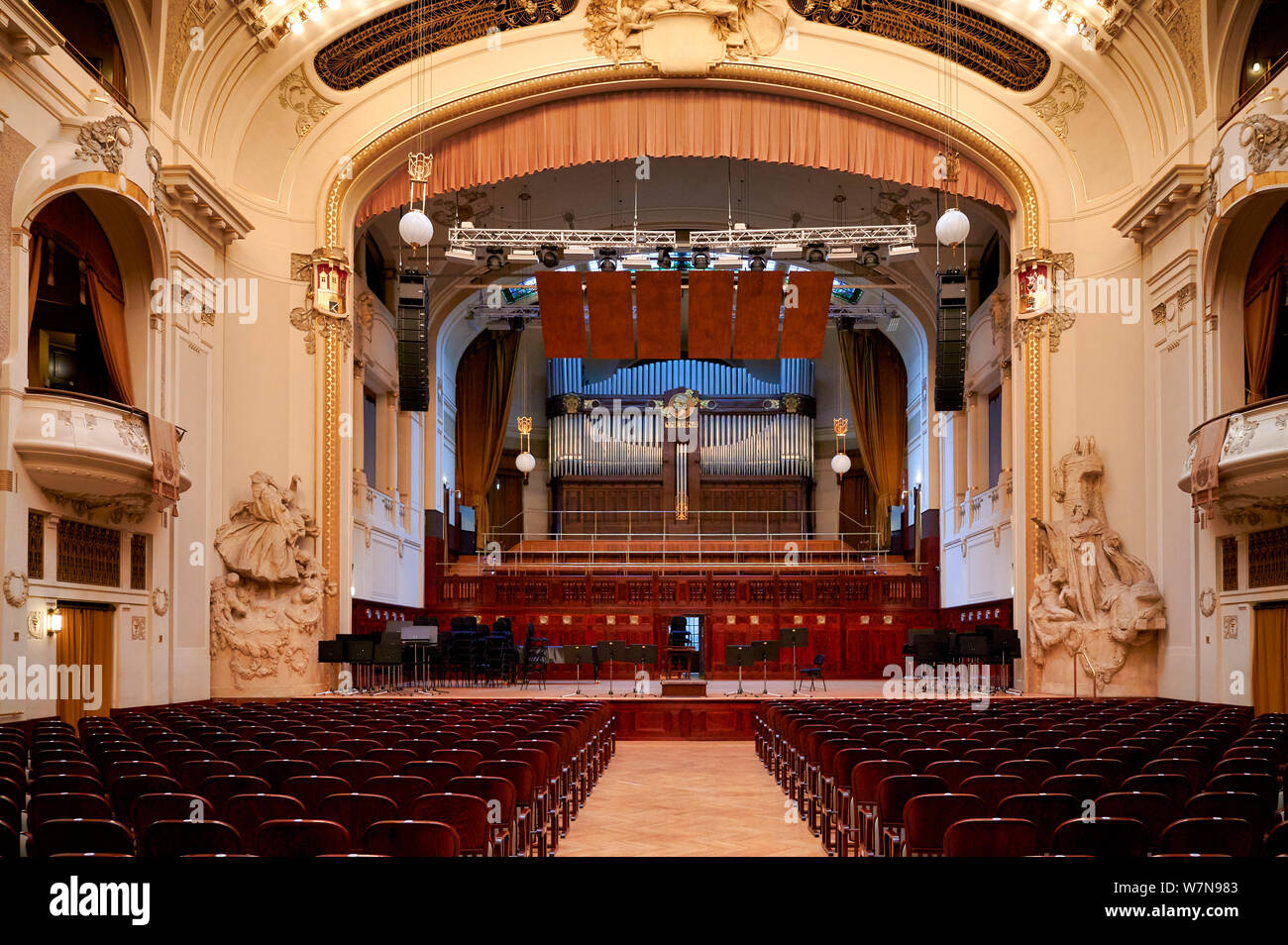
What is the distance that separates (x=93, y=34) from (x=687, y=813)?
470 inches

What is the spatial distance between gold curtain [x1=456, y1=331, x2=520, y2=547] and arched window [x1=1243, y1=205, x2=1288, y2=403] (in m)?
18.7

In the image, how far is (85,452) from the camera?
12.0 meters

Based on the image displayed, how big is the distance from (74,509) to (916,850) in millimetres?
10802

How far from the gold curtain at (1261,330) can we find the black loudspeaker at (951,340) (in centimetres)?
435

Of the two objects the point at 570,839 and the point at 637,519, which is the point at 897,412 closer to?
the point at 637,519

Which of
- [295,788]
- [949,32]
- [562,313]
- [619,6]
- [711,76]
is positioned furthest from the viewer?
[562,313]

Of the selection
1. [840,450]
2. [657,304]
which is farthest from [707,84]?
[840,450]

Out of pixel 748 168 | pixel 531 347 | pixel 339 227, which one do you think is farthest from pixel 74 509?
pixel 531 347

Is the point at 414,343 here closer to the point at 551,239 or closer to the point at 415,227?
the point at 551,239

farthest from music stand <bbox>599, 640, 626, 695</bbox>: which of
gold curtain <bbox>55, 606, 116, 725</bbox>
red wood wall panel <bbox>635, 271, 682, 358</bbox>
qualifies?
gold curtain <bbox>55, 606, 116, 725</bbox>

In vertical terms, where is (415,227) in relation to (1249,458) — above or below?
above

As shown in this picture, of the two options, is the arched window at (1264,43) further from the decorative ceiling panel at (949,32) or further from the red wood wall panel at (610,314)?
the red wood wall panel at (610,314)

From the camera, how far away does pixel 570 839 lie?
8172mm

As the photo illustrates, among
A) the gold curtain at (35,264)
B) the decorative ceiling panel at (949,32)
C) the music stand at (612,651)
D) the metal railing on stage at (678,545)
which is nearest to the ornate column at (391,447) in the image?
the metal railing on stage at (678,545)
